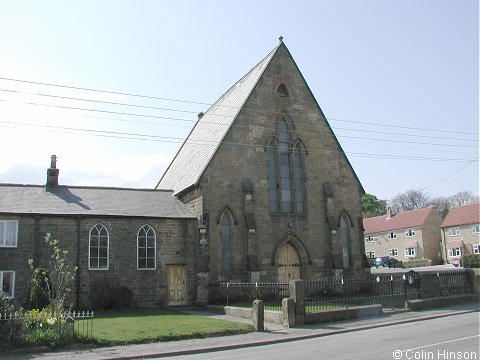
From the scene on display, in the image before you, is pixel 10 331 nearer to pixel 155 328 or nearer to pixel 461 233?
pixel 155 328

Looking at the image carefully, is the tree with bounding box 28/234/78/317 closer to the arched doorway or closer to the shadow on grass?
the shadow on grass

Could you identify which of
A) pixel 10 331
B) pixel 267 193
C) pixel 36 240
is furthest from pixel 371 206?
pixel 10 331

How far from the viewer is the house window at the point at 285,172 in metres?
28.8

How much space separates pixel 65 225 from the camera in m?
24.0

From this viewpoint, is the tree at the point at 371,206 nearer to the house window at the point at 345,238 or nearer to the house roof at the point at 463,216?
the house roof at the point at 463,216

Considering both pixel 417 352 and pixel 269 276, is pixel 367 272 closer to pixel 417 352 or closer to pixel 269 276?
pixel 269 276

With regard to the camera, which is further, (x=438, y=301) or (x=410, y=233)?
(x=410, y=233)

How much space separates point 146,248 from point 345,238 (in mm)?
12090

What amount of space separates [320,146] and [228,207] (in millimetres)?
7496

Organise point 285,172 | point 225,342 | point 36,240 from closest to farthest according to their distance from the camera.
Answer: point 225,342
point 36,240
point 285,172

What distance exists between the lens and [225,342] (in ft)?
48.0

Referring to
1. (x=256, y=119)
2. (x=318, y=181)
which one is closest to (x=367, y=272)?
(x=318, y=181)

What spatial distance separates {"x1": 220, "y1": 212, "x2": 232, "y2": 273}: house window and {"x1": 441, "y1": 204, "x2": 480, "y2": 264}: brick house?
157 feet

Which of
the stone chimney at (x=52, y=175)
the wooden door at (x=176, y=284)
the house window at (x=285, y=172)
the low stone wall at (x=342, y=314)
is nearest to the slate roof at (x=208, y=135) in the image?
the house window at (x=285, y=172)
